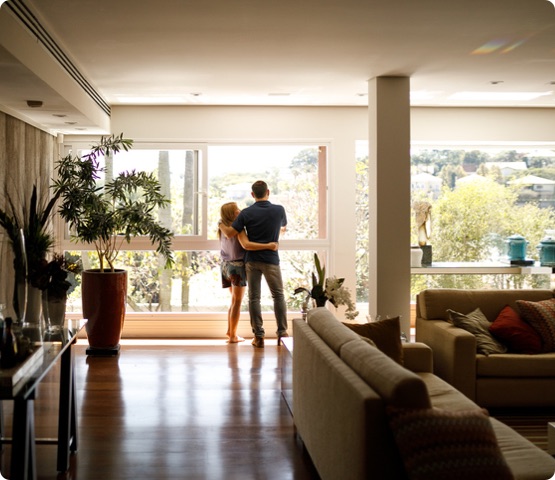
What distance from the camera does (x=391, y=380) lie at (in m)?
2.59

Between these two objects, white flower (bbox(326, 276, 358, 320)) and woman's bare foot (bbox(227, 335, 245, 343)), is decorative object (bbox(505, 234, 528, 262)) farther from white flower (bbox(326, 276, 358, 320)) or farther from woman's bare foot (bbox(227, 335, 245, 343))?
woman's bare foot (bbox(227, 335, 245, 343))

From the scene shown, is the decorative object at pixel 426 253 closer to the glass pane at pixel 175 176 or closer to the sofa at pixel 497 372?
the sofa at pixel 497 372

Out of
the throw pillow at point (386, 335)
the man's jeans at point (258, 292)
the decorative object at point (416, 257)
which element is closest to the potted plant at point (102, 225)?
the man's jeans at point (258, 292)

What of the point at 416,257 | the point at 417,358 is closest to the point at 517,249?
the point at 416,257

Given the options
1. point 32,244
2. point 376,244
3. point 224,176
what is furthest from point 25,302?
point 224,176

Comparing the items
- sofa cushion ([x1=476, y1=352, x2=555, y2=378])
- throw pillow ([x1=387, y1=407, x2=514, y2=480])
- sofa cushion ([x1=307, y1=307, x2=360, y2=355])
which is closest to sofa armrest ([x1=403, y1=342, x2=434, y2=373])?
sofa cushion ([x1=476, y1=352, x2=555, y2=378])

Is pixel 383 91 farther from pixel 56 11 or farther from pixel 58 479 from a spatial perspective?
pixel 58 479

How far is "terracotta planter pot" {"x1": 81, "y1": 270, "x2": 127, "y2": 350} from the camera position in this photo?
6695 mm

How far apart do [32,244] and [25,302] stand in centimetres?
41

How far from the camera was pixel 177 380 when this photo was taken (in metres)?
5.80

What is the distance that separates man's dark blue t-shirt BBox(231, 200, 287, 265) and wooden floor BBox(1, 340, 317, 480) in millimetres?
1023

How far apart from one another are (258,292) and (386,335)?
325 centimetres

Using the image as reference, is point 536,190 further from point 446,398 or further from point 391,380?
point 391,380

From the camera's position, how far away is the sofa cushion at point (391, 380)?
2533 millimetres
